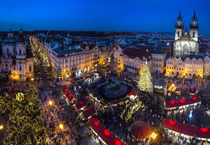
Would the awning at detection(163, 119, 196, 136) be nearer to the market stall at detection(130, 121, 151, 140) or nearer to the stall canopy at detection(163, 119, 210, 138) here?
the stall canopy at detection(163, 119, 210, 138)

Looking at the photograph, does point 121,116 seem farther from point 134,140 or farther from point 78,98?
point 78,98

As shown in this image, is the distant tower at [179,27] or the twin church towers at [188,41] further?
the distant tower at [179,27]

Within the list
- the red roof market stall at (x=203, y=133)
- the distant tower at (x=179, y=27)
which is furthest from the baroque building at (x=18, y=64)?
the distant tower at (x=179, y=27)

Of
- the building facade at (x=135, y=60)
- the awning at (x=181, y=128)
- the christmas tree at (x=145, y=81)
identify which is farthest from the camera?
the building facade at (x=135, y=60)

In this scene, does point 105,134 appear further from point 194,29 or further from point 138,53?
point 194,29

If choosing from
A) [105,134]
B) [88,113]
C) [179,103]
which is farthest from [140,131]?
[179,103]

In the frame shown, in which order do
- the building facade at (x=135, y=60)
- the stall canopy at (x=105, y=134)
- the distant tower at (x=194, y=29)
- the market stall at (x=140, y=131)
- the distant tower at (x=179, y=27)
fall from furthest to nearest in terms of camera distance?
1. the distant tower at (x=179, y=27)
2. the distant tower at (x=194, y=29)
3. the building facade at (x=135, y=60)
4. the market stall at (x=140, y=131)
5. the stall canopy at (x=105, y=134)

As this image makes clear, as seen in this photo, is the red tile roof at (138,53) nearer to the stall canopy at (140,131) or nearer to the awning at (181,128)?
the awning at (181,128)

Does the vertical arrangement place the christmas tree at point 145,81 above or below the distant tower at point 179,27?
below

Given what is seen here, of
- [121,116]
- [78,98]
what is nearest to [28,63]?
[78,98]
